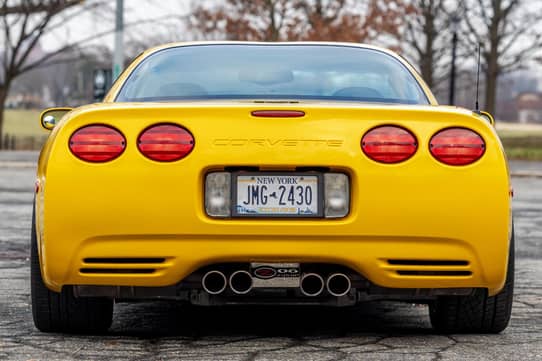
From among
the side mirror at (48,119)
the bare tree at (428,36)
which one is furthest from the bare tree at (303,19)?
the side mirror at (48,119)

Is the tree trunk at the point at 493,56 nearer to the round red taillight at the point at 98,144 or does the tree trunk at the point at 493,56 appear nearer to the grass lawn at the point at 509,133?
the grass lawn at the point at 509,133

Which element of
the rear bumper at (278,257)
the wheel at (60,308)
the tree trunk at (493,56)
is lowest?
the wheel at (60,308)

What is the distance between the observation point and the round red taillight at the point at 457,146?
449 centimetres

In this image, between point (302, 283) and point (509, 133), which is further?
point (509, 133)

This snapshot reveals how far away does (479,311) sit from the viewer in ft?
16.5

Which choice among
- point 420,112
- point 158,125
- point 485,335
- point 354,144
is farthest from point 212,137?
point 485,335

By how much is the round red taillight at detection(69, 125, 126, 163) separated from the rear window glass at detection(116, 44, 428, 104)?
71 cm

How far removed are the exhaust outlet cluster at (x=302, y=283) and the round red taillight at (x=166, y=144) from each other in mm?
500


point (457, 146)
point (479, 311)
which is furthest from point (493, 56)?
point (457, 146)

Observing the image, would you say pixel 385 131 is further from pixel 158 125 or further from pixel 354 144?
pixel 158 125

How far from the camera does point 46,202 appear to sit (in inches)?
177

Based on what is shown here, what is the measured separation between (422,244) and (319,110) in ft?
2.14

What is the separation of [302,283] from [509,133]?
2525 inches

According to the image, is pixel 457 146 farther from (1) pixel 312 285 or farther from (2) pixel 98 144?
(2) pixel 98 144
